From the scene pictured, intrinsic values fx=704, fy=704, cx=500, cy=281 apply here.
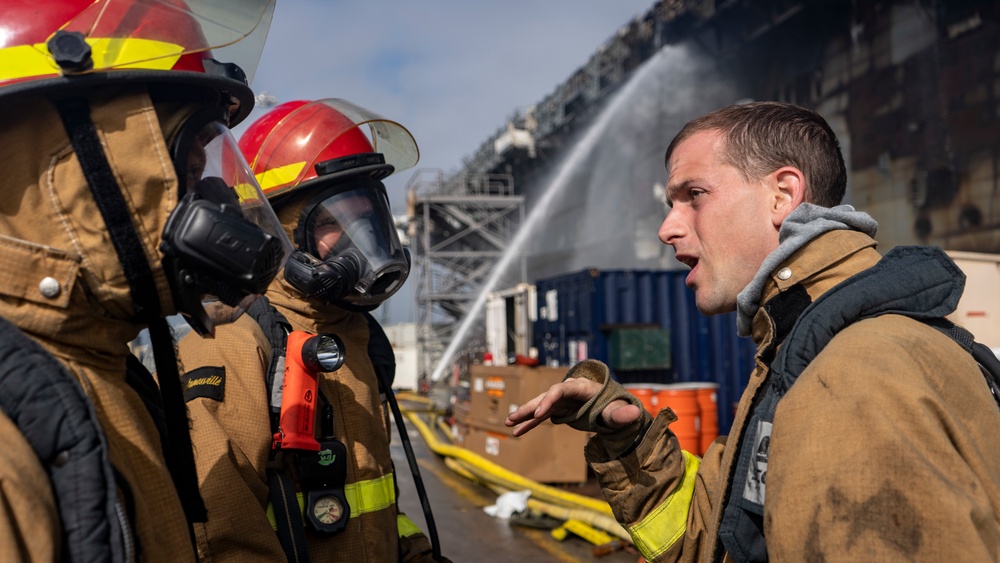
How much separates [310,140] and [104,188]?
1.61 metres

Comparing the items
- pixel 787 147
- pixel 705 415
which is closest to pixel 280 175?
pixel 787 147

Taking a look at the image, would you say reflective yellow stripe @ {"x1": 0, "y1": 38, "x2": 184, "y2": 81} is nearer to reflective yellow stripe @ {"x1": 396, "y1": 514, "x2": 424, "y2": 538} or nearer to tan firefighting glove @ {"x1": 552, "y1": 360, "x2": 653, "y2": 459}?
tan firefighting glove @ {"x1": 552, "y1": 360, "x2": 653, "y2": 459}

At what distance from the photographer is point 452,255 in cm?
2730

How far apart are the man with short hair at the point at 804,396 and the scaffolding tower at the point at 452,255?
75.4ft

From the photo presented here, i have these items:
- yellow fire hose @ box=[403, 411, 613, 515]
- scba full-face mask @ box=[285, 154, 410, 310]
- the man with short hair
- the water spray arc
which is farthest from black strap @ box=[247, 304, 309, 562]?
the water spray arc

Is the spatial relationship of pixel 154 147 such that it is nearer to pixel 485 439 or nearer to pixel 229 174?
pixel 229 174

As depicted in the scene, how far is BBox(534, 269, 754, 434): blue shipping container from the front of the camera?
984 cm

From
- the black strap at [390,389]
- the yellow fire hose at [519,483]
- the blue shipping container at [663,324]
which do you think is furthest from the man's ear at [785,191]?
the blue shipping container at [663,324]

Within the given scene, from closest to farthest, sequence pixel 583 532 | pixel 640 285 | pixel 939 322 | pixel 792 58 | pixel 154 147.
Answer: pixel 154 147
pixel 939 322
pixel 583 532
pixel 640 285
pixel 792 58

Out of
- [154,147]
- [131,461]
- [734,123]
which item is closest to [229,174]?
[154,147]

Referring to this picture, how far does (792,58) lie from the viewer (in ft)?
55.5

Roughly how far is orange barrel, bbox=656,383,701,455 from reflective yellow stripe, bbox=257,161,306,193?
637 cm

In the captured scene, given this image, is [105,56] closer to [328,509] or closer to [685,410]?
[328,509]

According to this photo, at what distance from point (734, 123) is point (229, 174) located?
1128 millimetres
